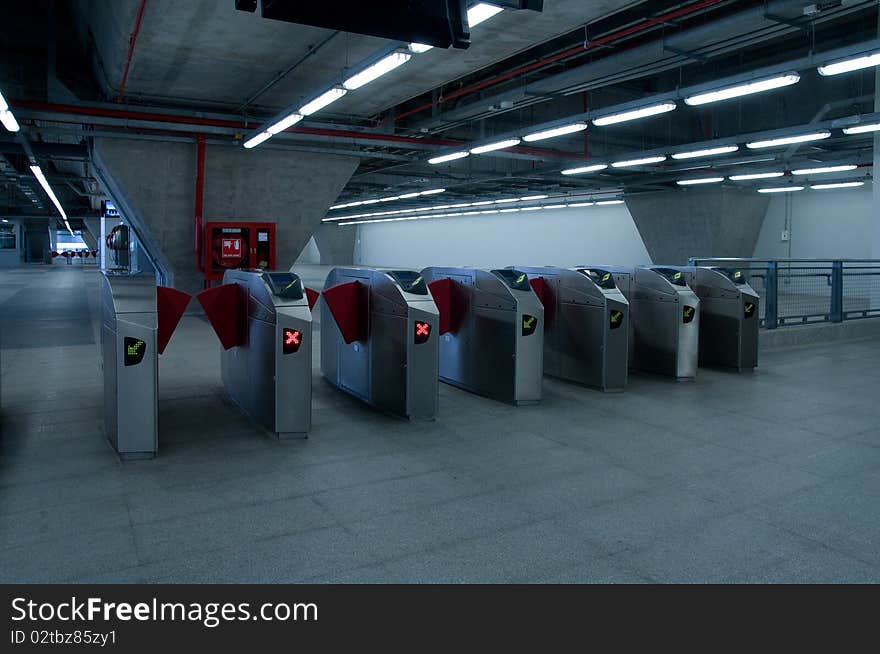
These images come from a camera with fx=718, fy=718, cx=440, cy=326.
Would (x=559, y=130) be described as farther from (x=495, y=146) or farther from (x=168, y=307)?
(x=168, y=307)

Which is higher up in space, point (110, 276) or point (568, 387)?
point (110, 276)

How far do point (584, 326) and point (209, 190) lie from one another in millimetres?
7749

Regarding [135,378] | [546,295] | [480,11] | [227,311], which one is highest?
[480,11]

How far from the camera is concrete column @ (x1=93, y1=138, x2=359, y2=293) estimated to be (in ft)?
37.4

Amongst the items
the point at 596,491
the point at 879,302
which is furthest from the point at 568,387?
the point at 879,302

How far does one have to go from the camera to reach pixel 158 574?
278 centimetres

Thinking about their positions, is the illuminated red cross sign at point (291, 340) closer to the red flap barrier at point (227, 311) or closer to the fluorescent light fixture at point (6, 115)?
the red flap barrier at point (227, 311)

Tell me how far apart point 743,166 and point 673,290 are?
1016 centimetres

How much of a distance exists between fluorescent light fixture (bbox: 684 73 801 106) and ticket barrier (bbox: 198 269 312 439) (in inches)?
209

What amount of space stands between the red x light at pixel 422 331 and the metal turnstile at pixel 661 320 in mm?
2599

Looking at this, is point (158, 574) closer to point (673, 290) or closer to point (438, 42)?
point (438, 42)

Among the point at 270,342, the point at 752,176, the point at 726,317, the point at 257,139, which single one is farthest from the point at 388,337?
the point at 752,176

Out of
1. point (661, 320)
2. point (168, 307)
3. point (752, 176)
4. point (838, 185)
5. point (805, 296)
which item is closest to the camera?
point (168, 307)

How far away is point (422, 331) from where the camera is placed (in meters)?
5.23
